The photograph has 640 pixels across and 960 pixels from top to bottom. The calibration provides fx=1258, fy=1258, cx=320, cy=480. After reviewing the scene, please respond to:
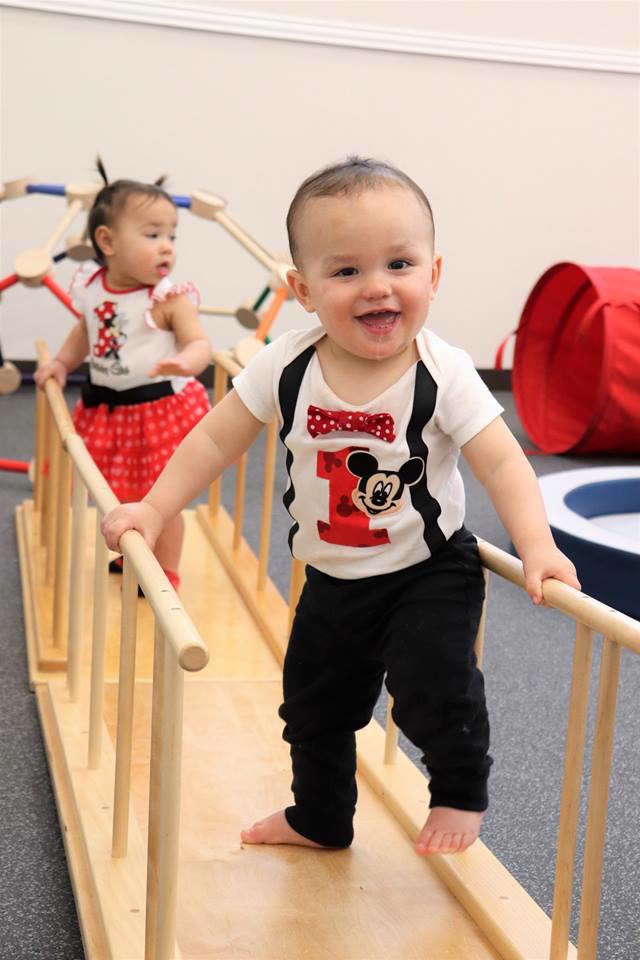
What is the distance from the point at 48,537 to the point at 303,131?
8.90 feet

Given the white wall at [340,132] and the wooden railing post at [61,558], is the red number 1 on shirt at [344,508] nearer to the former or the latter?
the wooden railing post at [61,558]

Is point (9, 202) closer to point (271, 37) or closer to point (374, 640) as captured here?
point (271, 37)

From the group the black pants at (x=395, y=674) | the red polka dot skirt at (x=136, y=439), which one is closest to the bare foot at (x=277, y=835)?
the black pants at (x=395, y=674)

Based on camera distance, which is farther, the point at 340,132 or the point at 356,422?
the point at 340,132

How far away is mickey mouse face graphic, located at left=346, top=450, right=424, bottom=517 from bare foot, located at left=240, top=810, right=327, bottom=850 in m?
0.43

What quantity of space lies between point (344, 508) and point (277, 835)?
444 millimetres

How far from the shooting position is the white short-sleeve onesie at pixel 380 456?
129 cm

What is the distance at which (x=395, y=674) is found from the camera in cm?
130

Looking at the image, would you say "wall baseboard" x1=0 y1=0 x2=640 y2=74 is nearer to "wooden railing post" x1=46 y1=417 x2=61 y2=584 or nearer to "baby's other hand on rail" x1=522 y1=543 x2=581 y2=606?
"wooden railing post" x1=46 y1=417 x2=61 y2=584

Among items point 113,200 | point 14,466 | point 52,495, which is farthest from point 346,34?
point 52,495

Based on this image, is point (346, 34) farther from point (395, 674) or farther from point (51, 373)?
point (395, 674)

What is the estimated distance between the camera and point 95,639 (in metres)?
1.56

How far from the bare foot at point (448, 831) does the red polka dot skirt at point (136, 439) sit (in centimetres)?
120

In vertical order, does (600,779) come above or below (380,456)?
below
